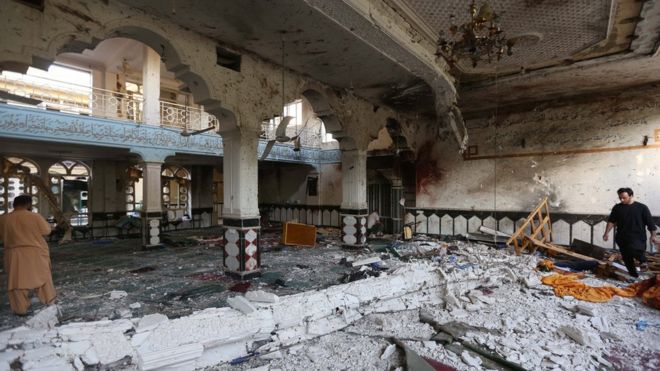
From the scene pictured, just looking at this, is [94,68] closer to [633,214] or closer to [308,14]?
[308,14]

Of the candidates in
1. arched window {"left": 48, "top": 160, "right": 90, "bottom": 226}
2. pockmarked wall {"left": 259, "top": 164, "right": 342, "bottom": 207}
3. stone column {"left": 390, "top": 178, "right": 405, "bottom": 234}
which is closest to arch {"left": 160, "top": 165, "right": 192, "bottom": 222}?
arched window {"left": 48, "top": 160, "right": 90, "bottom": 226}

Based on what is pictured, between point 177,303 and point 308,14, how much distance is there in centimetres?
400

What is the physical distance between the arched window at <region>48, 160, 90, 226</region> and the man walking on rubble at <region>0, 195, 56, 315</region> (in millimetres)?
8854

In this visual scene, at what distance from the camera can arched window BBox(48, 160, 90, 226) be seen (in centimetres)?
1166

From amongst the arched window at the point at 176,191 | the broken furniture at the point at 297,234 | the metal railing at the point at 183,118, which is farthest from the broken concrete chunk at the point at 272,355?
the arched window at the point at 176,191

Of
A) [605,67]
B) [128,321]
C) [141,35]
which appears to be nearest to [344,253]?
[128,321]

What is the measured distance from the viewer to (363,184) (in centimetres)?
822

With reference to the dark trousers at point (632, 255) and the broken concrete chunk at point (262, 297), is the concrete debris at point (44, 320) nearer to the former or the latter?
the broken concrete chunk at point (262, 297)

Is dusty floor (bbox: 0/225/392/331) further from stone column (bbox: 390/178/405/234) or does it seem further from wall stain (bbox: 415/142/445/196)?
wall stain (bbox: 415/142/445/196)

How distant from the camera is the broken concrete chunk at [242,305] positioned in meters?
3.60

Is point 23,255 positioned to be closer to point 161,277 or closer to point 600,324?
point 161,277

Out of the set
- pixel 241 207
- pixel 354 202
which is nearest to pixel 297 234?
pixel 354 202

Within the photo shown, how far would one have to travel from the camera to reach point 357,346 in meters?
3.51

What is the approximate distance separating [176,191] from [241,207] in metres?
10.4
